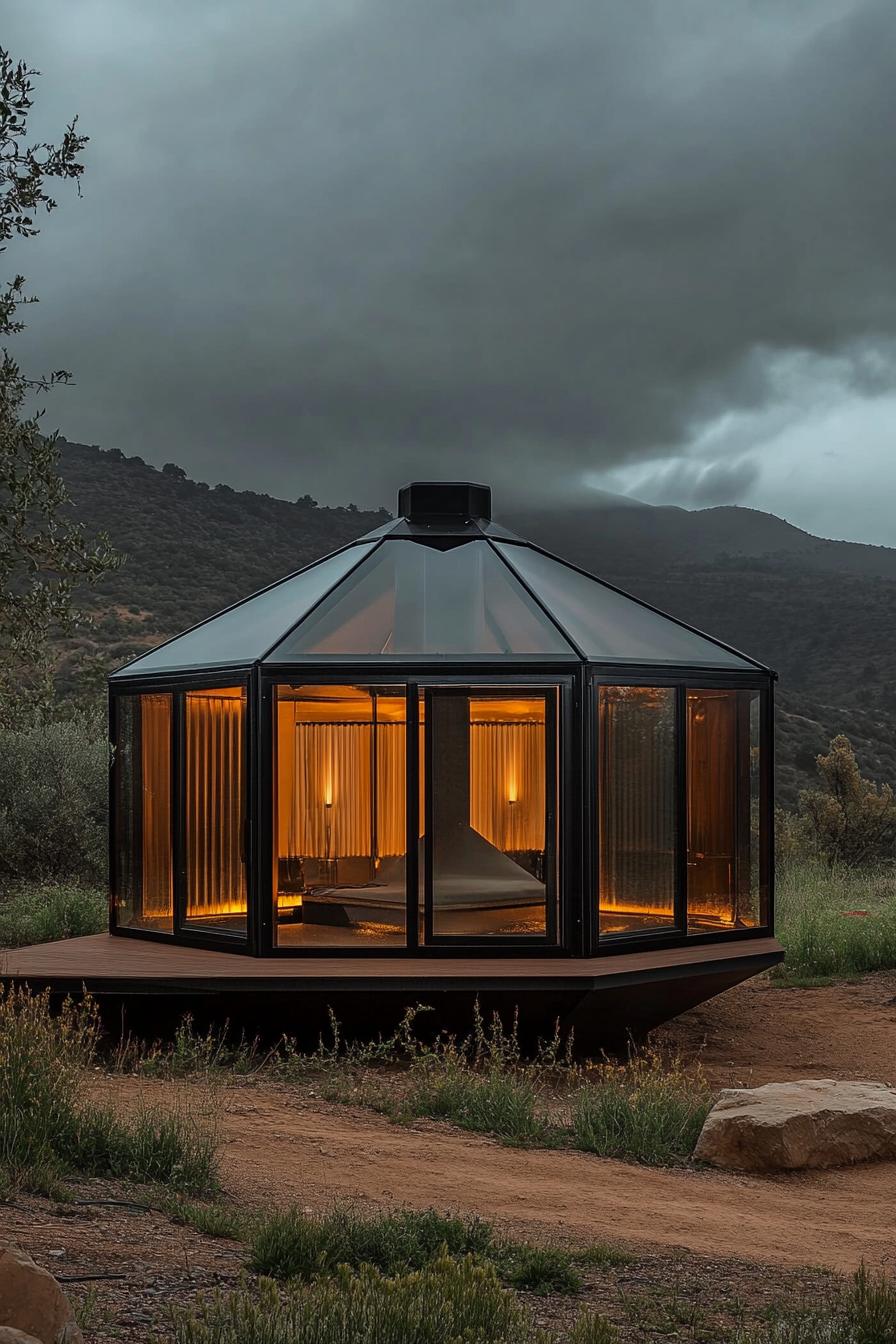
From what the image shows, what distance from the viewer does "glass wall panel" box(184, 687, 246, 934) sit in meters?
8.20

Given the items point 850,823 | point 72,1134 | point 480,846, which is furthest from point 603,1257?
point 850,823

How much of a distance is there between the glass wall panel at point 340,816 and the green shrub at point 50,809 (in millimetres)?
3790

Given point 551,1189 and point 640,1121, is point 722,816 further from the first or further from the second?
point 551,1189

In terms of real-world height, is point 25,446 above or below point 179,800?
above

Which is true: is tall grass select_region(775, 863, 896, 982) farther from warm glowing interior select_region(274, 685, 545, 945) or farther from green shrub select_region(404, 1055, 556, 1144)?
green shrub select_region(404, 1055, 556, 1144)

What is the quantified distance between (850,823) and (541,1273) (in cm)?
1446

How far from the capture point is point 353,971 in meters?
7.63

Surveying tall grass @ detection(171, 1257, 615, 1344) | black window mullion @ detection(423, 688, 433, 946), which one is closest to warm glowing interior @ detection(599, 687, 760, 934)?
black window mullion @ detection(423, 688, 433, 946)

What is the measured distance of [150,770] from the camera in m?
8.98

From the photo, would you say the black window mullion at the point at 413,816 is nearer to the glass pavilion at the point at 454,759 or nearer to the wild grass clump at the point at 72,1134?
the glass pavilion at the point at 454,759

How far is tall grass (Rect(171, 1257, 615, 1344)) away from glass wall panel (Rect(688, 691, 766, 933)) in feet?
17.9

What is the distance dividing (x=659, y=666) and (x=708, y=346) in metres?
17.5

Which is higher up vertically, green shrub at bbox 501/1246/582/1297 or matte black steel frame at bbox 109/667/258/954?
matte black steel frame at bbox 109/667/258/954

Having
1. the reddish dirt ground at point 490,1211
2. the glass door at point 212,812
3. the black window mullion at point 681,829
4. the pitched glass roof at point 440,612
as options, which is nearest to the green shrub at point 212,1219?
the reddish dirt ground at point 490,1211
